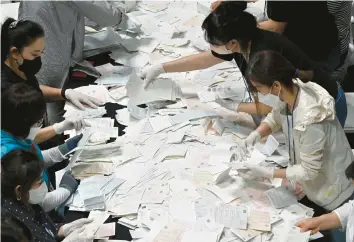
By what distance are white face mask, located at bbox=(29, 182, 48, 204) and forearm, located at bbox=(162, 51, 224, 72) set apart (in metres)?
1.07

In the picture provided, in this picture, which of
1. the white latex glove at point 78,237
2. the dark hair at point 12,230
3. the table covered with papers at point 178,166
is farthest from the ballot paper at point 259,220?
the dark hair at point 12,230

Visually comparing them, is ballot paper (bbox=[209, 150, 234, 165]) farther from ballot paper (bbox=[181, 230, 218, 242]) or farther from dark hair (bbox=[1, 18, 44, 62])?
dark hair (bbox=[1, 18, 44, 62])

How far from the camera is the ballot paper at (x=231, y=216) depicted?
172 cm

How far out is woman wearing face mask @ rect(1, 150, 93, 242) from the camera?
150 cm

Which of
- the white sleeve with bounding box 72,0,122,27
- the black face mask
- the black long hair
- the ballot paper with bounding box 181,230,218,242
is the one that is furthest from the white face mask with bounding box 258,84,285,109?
the white sleeve with bounding box 72,0,122,27

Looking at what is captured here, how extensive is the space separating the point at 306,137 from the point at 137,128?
2.95ft

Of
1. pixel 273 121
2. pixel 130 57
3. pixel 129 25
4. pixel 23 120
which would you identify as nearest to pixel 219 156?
pixel 273 121

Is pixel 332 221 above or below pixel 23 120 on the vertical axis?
below

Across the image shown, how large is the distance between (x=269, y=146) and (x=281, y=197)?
32 cm

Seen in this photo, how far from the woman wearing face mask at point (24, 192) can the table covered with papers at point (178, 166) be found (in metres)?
0.17

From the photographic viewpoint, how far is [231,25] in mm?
1896

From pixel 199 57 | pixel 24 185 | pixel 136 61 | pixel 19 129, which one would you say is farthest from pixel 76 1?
pixel 24 185

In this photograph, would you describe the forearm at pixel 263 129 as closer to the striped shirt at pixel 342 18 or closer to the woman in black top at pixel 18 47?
the striped shirt at pixel 342 18

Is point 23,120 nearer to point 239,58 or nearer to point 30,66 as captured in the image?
point 30,66
